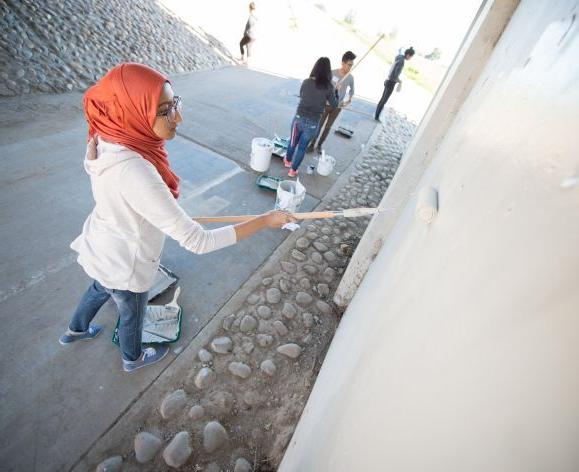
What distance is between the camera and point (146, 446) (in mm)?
2064

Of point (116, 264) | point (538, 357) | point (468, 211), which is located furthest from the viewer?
point (116, 264)

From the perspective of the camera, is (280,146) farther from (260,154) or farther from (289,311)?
(289,311)

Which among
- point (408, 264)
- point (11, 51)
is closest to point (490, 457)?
point (408, 264)

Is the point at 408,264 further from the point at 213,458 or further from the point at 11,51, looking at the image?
the point at 11,51

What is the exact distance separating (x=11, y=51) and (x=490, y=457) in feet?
24.4

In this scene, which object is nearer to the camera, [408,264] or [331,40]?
[408,264]

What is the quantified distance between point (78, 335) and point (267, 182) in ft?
10.2

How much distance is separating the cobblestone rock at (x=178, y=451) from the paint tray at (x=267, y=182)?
3354 mm

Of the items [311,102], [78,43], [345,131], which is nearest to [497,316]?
[311,102]

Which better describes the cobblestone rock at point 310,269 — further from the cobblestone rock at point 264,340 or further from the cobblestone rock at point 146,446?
the cobblestone rock at point 146,446

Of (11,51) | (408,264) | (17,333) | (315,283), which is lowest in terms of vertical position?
(17,333)

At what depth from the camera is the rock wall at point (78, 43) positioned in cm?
519

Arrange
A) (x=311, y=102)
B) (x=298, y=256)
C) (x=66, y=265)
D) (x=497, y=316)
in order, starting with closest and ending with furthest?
(x=497, y=316), (x=66, y=265), (x=298, y=256), (x=311, y=102)

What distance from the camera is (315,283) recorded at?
3.54m
